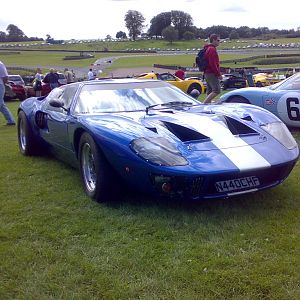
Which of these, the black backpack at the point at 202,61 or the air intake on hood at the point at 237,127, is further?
the black backpack at the point at 202,61

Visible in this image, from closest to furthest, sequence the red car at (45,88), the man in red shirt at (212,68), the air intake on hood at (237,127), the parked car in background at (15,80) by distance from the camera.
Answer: the air intake on hood at (237,127), the man in red shirt at (212,68), the red car at (45,88), the parked car in background at (15,80)

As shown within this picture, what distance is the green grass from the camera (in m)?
2.53

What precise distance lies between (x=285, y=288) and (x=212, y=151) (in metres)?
1.39

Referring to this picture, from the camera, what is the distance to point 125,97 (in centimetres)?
487

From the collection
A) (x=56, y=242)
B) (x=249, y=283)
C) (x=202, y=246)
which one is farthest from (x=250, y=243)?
(x=56, y=242)

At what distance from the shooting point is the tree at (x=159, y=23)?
113062 millimetres

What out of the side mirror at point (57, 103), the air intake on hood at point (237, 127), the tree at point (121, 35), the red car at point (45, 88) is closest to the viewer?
the air intake on hood at point (237, 127)

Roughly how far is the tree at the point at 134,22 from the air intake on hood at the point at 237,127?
388 ft

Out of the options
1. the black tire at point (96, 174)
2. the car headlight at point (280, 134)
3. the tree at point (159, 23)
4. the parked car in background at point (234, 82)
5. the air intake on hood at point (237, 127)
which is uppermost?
the tree at point (159, 23)

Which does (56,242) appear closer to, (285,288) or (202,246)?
(202,246)

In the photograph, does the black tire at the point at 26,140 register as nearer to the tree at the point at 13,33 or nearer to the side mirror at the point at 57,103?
the side mirror at the point at 57,103

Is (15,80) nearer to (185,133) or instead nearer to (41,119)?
(41,119)

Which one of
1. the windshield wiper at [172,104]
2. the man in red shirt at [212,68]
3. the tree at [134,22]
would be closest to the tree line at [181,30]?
the tree at [134,22]

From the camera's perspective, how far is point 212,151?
11.9ft
